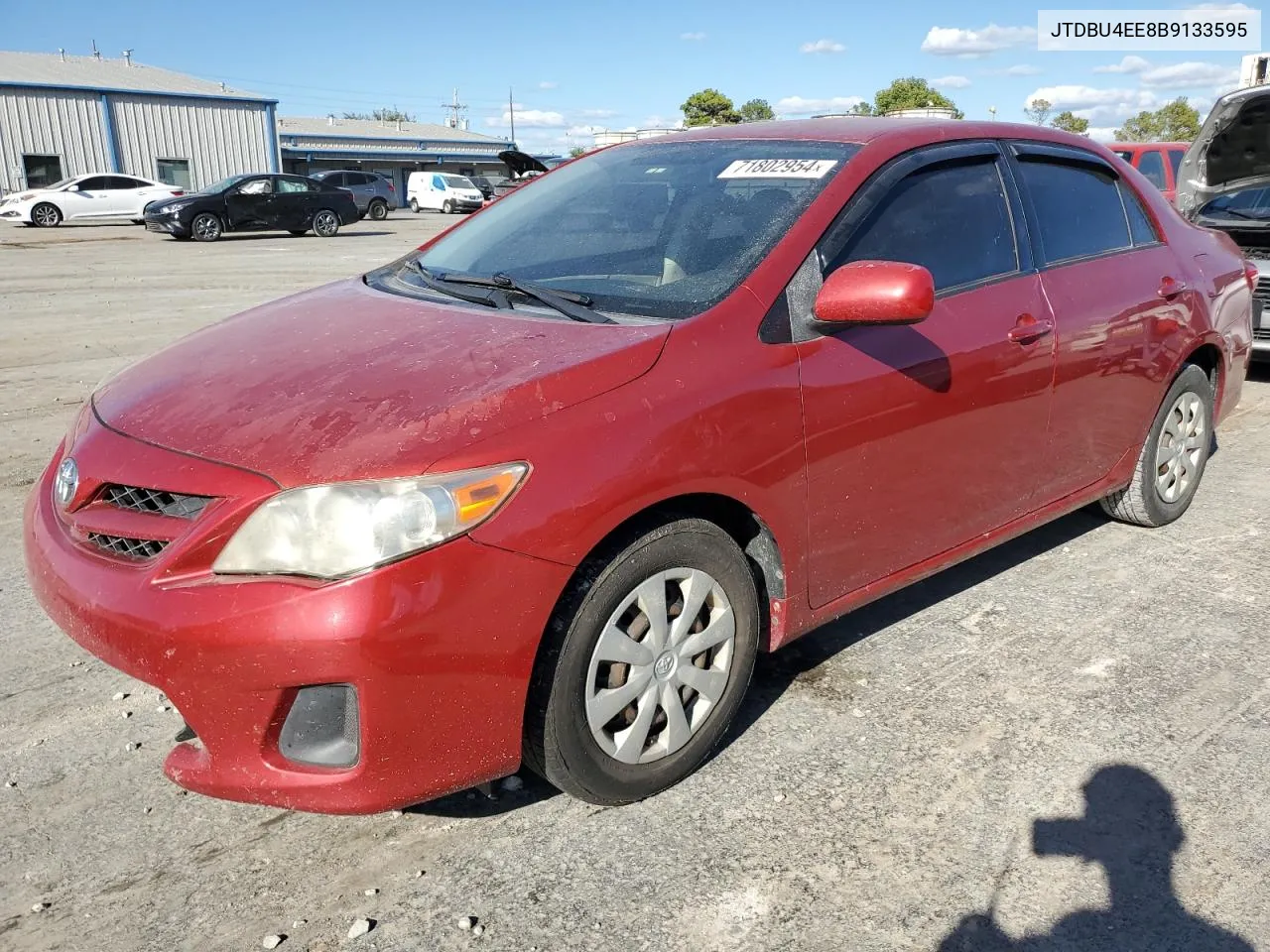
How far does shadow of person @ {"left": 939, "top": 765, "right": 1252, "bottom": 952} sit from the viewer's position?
7.22ft

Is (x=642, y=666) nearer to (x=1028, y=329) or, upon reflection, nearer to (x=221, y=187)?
(x=1028, y=329)

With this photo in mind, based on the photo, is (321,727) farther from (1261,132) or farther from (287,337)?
(1261,132)

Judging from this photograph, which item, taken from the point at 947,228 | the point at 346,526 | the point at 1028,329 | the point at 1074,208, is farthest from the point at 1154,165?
the point at 346,526

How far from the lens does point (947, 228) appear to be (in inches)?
132

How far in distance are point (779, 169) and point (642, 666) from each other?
1.62m

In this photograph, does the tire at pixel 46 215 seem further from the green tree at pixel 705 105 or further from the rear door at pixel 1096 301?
the green tree at pixel 705 105

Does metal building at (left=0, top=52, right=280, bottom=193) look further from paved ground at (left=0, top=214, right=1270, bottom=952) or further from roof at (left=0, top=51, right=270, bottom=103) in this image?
paved ground at (left=0, top=214, right=1270, bottom=952)

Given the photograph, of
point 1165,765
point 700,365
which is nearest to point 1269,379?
point 1165,765

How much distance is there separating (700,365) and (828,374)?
1.48 ft

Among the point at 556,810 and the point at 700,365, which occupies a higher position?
the point at 700,365

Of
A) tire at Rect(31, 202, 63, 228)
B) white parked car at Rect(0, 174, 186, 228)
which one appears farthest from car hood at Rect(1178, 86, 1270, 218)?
tire at Rect(31, 202, 63, 228)

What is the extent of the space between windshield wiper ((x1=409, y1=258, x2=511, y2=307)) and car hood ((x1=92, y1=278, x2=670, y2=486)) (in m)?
0.08

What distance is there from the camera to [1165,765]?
2.84 m

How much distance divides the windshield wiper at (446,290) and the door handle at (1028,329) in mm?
1646
